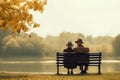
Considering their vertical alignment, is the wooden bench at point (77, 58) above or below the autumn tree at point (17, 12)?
below

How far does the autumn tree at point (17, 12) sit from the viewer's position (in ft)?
126

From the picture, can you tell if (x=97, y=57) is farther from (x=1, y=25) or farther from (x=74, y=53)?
(x=1, y=25)

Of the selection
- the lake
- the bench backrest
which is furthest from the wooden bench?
the lake

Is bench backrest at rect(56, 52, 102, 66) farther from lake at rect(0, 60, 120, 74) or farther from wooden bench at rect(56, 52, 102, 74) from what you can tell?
lake at rect(0, 60, 120, 74)

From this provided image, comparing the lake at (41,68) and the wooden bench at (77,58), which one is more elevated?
the wooden bench at (77,58)

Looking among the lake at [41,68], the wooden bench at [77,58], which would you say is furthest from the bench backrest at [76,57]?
the lake at [41,68]

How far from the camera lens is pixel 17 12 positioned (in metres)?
38.8

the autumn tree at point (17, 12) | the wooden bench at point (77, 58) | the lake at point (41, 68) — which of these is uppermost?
the autumn tree at point (17, 12)

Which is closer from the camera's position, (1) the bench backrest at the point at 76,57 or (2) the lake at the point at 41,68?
(1) the bench backrest at the point at 76,57

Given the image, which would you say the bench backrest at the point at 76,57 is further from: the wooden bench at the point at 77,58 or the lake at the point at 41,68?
the lake at the point at 41,68

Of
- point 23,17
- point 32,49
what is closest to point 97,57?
point 23,17

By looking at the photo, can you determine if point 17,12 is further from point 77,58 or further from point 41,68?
point 41,68

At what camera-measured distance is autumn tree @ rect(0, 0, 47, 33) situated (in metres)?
38.4

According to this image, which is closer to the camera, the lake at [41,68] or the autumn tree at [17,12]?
the autumn tree at [17,12]
